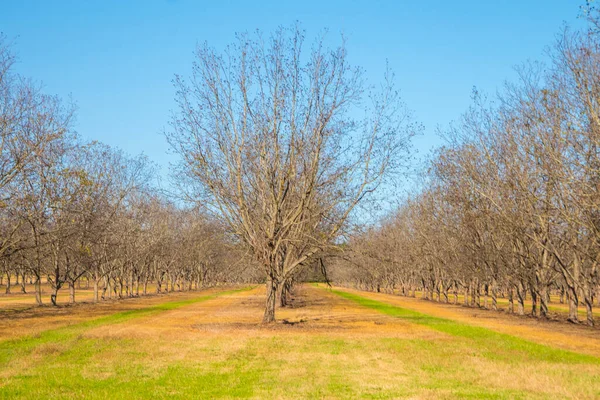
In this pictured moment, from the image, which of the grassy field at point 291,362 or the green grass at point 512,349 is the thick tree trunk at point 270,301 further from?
the green grass at point 512,349

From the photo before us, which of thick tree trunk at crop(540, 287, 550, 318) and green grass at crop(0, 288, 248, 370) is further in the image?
thick tree trunk at crop(540, 287, 550, 318)

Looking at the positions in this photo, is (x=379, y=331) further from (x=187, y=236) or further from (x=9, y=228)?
(x=187, y=236)

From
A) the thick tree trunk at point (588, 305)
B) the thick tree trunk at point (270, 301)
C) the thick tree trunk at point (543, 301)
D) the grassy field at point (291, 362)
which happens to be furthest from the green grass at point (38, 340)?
the thick tree trunk at point (543, 301)

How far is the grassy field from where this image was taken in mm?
11695

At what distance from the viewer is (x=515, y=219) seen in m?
34.9

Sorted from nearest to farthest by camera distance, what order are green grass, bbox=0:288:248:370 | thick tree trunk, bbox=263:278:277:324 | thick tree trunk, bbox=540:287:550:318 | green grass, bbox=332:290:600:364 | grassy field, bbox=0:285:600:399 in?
grassy field, bbox=0:285:600:399 < green grass, bbox=0:288:248:370 < green grass, bbox=332:290:600:364 < thick tree trunk, bbox=263:278:277:324 < thick tree trunk, bbox=540:287:550:318

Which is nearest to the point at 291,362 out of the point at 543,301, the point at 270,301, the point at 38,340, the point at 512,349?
the point at 512,349

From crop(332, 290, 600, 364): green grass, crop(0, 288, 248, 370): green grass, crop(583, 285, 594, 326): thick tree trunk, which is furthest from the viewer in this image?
crop(583, 285, 594, 326): thick tree trunk

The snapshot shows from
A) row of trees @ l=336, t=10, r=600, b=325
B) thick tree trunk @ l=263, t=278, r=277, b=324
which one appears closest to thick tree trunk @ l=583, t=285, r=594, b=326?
row of trees @ l=336, t=10, r=600, b=325

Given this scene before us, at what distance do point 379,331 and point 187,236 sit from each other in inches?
1990

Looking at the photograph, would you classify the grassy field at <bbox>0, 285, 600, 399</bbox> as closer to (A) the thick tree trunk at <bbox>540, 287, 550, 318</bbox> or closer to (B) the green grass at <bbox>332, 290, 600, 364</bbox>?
(B) the green grass at <bbox>332, 290, 600, 364</bbox>

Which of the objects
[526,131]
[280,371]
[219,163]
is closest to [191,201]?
[219,163]

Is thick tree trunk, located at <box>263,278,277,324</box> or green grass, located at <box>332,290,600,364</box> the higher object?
thick tree trunk, located at <box>263,278,277,324</box>

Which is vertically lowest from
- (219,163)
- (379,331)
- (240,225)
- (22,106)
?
(379,331)
